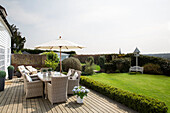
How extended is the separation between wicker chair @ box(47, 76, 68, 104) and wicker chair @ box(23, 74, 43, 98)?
0.79 metres

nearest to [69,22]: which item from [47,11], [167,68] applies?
[47,11]

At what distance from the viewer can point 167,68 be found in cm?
1073

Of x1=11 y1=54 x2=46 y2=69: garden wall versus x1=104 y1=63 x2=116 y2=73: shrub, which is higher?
x1=11 y1=54 x2=46 y2=69: garden wall

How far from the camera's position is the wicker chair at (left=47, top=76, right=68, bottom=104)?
3884mm

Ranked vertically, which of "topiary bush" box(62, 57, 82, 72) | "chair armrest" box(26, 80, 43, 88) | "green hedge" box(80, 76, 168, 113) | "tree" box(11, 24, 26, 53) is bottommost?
"green hedge" box(80, 76, 168, 113)

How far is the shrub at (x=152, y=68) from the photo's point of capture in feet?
37.2

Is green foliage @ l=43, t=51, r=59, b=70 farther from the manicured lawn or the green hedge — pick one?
the green hedge

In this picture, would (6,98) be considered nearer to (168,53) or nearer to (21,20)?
(21,20)

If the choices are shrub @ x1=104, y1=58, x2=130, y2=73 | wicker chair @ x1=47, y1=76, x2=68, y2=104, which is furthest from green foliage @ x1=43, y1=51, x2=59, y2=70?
wicker chair @ x1=47, y1=76, x2=68, y2=104

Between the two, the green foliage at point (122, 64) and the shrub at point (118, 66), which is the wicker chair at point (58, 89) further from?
the green foliage at point (122, 64)

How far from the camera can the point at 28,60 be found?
1178 centimetres

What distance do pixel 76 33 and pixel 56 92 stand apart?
747 cm

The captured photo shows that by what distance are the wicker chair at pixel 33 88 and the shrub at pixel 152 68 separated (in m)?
10.5

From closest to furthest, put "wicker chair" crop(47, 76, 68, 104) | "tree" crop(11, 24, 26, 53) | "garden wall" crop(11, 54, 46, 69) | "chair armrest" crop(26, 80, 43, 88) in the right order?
"wicker chair" crop(47, 76, 68, 104)
"chair armrest" crop(26, 80, 43, 88)
"garden wall" crop(11, 54, 46, 69)
"tree" crop(11, 24, 26, 53)
